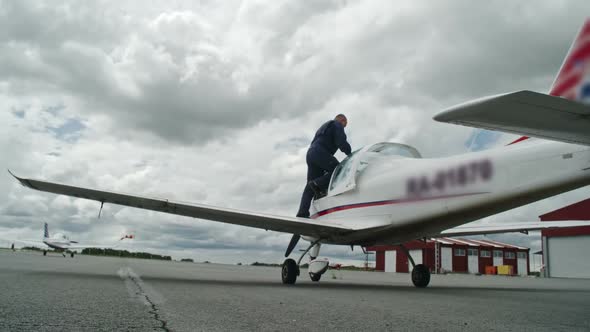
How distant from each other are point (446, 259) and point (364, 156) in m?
35.7

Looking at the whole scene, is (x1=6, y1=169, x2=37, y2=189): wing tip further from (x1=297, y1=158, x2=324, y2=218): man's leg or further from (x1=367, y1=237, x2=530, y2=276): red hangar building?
(x1=367, y1=237, x2=530, y2=276): red hangar building

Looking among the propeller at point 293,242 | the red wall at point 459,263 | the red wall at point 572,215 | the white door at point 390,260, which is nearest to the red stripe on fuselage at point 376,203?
the propeller at point 293,242

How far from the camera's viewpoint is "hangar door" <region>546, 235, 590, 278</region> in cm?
2866

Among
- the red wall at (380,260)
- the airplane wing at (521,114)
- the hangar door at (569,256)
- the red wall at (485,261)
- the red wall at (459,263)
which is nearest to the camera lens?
the airplane wing at (521,114)

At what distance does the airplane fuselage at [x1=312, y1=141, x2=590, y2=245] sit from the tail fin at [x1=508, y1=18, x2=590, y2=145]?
5.55 ft

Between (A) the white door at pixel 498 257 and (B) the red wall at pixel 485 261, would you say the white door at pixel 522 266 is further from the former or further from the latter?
(B) the red wall at pixel 485 261

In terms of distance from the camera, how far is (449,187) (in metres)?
6.35

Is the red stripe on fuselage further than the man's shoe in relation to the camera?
No

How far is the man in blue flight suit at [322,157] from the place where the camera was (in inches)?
381

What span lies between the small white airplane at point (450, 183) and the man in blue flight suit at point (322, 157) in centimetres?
34

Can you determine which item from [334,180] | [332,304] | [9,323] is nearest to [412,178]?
[334,180]

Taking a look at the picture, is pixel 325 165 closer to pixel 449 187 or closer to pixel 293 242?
pixel 293 242

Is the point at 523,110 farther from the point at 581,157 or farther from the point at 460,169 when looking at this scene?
the point at 460,169

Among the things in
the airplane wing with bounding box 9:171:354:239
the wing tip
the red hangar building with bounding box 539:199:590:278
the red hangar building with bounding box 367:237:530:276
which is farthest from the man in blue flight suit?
the red hangar building with bounding box 367:237:530:276
